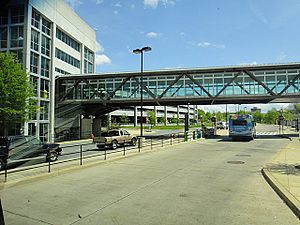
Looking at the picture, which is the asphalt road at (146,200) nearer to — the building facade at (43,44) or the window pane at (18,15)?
the building facade at (43,44)

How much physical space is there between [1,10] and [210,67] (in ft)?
121

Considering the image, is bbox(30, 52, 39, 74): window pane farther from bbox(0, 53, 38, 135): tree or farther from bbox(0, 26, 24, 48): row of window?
bbox(0, 53, 38, 135): tree

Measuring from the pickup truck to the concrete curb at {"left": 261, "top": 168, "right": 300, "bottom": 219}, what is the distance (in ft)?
50.0

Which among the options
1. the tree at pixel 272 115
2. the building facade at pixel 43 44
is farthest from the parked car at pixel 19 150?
the tree at pixel 272 115

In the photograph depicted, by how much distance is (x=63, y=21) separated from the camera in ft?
136

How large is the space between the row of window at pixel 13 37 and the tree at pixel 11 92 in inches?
267

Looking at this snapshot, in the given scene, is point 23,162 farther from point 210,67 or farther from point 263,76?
point 263,76

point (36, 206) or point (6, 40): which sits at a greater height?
point (6, 40)

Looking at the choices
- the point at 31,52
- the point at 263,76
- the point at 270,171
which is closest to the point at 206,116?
the point at 263,76

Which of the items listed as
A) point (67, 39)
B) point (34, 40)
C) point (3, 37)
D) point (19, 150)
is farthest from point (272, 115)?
point (19, 150)

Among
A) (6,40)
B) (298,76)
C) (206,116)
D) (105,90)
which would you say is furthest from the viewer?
(206,116)

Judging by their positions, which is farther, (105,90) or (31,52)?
(105,90)

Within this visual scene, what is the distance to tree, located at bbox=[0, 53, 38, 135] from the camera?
1013 inches

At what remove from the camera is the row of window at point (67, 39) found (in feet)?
136
